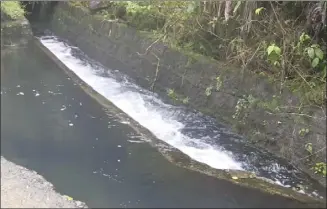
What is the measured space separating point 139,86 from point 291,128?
3509 mm

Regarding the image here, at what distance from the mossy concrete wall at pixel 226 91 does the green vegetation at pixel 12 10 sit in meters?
1.89

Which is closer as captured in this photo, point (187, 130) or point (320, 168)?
point (320, 168)

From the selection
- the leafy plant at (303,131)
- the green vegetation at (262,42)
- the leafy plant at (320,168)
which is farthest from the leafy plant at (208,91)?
the leafy plant at (320,168)

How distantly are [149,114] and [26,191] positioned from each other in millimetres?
2756

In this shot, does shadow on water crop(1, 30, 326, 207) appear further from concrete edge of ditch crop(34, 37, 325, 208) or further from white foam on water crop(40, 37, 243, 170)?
white foam on water crop(40, 37, 243, 170)

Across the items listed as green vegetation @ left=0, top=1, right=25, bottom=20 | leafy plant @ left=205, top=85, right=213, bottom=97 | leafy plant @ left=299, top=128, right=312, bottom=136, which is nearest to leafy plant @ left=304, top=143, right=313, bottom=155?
leafy plant @ left=299, top=128, right=312, bottom=136

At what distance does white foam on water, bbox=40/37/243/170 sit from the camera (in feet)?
16.9

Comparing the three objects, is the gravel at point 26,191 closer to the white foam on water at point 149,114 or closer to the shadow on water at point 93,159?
the shadow on water at point 93,159

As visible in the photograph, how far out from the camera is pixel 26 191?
4.09 m

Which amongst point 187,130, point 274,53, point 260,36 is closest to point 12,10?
point 187,130

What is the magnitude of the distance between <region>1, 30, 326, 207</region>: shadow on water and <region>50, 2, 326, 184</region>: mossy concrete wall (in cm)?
104

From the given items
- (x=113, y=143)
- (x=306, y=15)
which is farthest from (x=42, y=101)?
(x=306, y=15)

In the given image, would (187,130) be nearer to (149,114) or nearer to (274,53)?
(149,114)

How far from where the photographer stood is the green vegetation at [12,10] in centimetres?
810
